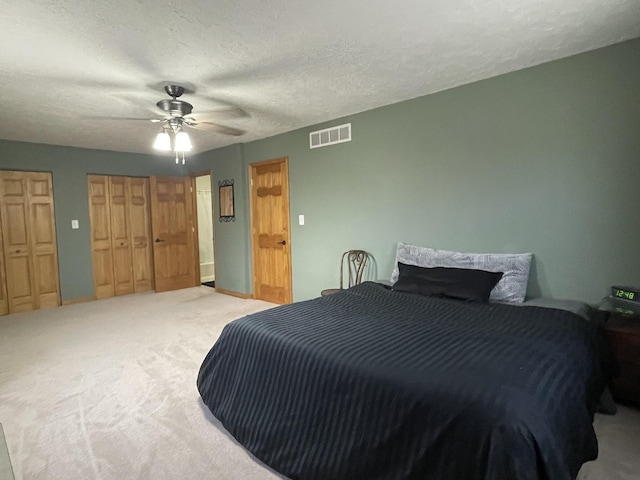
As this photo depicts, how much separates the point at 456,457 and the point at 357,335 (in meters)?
0.75

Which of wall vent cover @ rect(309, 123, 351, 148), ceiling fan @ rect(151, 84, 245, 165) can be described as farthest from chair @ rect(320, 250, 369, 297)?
ceiling fan @ rect(151, 84, 245, 165)

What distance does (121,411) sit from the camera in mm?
2322

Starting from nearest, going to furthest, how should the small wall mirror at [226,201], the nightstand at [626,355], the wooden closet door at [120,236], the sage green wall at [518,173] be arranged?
the nightstand at [626,355] < the sage green wall at [518,173] < the small wall mirror at [226,201] < the wooden closet door at [120,236]

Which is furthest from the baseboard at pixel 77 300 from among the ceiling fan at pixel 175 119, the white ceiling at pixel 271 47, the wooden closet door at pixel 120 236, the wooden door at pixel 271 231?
the ceiling fan at pixel 175 119

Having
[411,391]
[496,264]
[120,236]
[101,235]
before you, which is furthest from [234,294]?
[411,391]

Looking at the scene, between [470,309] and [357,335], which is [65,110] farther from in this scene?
[470,309]

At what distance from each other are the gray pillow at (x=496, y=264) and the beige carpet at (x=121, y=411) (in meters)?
0.92

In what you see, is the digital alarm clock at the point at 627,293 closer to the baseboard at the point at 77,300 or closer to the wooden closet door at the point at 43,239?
the baseboard at the point at 77,300

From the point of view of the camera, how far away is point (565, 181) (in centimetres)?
262

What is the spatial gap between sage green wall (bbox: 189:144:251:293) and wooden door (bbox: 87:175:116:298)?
1564 millimetres

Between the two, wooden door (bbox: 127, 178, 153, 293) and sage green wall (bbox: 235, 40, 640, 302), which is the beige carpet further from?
wooden door (bbox: 127, 178, 153, 293)

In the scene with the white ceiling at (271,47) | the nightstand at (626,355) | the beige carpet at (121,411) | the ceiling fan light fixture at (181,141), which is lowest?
the beige carpet at (121,411)

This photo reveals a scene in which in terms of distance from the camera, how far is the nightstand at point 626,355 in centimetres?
210

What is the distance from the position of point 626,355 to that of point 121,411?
128 inches
